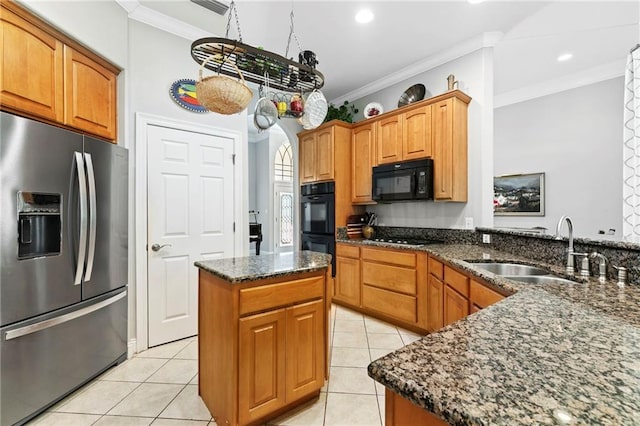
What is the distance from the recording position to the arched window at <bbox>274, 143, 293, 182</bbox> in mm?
7463

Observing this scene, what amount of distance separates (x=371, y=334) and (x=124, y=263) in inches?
93.6

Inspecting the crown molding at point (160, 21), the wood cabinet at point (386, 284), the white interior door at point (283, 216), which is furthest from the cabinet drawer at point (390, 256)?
the white interior door at point (283, 216)

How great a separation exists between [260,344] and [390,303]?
74.9 inches

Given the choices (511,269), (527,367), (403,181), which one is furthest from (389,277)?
→ (527,367)

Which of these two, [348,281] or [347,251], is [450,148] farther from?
[348,281]

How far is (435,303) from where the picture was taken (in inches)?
104

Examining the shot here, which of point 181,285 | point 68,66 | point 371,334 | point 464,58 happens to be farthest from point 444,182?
point 68,66

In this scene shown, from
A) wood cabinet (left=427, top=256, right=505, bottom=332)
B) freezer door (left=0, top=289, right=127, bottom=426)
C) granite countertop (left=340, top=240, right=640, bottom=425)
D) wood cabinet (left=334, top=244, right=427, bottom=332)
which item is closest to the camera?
granite countertop (left=340, top=240, right=640, bottom=425)

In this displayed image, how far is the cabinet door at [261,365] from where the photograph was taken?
1.51 metres

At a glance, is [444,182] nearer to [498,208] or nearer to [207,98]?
[498,208]

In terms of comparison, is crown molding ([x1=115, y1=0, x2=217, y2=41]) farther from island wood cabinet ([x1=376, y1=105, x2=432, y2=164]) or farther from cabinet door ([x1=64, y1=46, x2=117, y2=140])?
island wood cabinet ([x1=376, y1=105, x2=432, y2=164])

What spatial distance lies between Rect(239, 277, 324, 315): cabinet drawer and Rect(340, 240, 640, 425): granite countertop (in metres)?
1.00

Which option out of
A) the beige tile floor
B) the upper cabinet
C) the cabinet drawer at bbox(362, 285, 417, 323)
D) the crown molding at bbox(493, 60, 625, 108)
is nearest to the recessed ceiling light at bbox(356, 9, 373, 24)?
the upper cabinet

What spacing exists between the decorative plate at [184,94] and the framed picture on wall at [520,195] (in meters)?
4.30
